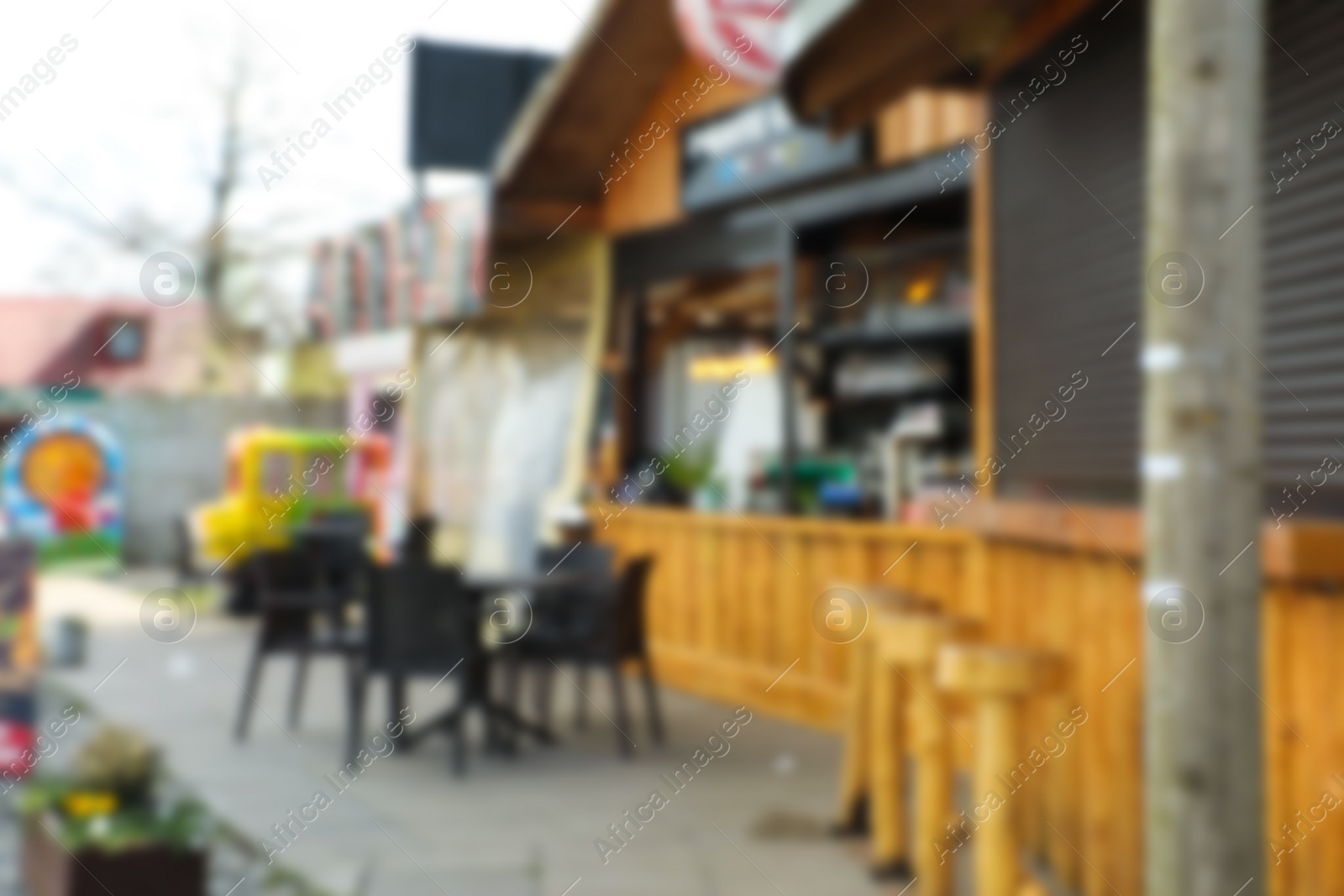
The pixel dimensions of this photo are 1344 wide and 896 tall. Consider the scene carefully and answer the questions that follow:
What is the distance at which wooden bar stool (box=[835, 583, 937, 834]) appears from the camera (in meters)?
5.49

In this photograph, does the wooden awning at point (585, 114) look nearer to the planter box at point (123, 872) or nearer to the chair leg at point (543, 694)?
the chair leg at point (543, 694)

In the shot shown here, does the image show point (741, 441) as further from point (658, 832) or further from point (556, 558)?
point (658, 832)

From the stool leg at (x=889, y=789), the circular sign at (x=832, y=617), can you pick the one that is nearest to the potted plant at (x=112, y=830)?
the stool leg at (x=889, y=789)

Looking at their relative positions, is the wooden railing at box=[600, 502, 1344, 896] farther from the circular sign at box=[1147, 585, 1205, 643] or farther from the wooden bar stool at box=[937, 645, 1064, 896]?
the wooden bar stool at box=[937, 645, 1064, 896]

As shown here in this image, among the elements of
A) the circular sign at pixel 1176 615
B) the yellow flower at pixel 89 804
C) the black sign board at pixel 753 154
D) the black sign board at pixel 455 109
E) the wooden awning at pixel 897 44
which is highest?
the black sign board at pixel 455 109

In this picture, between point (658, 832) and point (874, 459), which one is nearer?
point (658, 832)

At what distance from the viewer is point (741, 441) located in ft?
34.2

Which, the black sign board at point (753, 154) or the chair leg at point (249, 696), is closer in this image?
the chair leg at point (249, 696)

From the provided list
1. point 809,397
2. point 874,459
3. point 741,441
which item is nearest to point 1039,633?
point 874,459

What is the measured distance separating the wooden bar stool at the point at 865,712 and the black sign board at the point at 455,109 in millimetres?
8083

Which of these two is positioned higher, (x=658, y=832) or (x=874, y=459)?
(x=874, y=459)

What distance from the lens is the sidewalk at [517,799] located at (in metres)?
5.33

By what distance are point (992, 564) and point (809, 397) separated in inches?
132

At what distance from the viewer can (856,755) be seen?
5902mm
